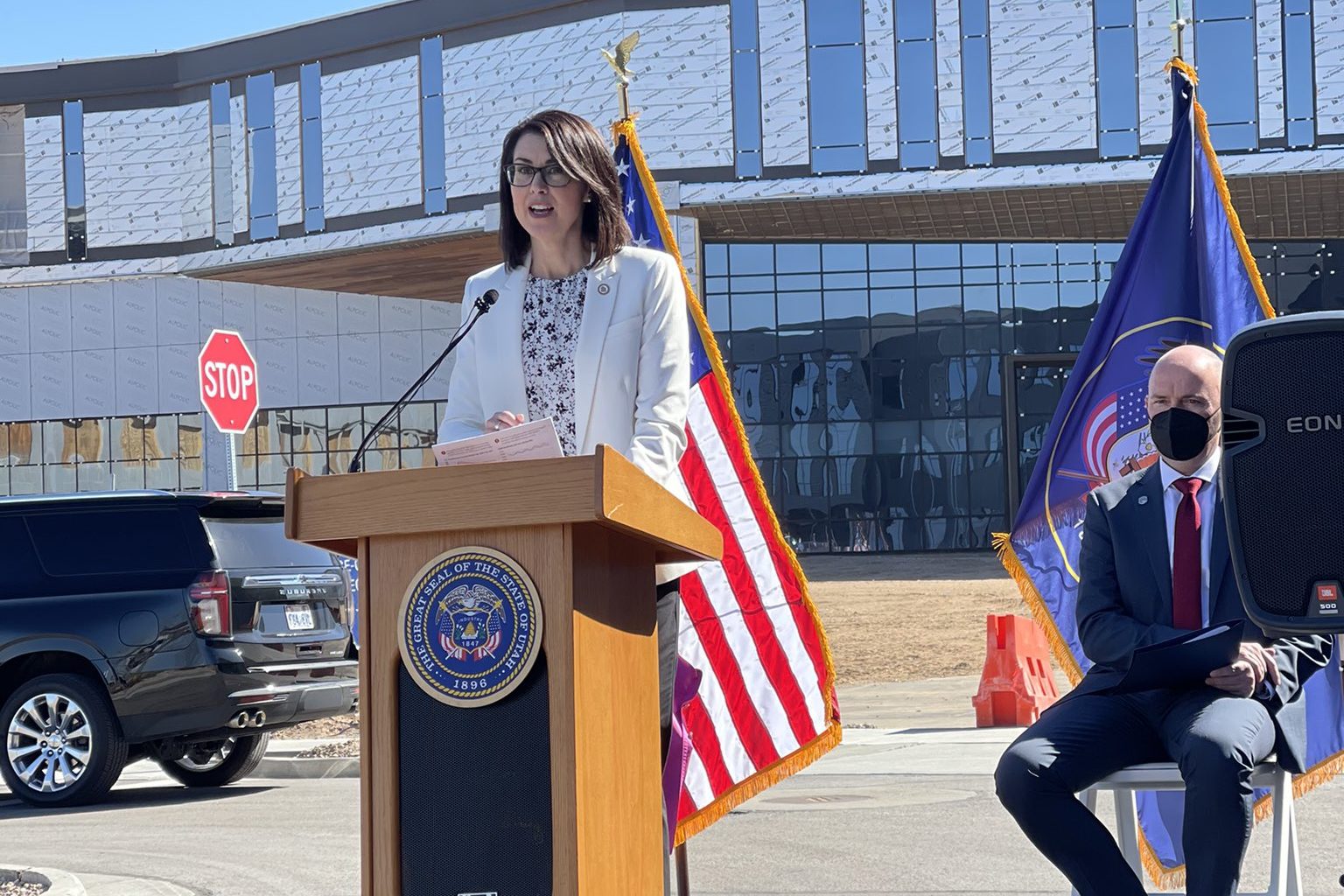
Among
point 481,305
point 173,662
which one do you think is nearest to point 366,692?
point 481,305

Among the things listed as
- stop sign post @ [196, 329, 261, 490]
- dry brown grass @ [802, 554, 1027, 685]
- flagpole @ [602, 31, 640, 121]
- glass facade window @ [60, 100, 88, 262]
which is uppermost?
glass facade window @ [60, 100, 88, 262]

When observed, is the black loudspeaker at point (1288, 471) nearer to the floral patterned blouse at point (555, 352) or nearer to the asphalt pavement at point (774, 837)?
the floral patterned blouse at point (555, 352)

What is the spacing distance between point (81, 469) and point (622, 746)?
40.5 metres

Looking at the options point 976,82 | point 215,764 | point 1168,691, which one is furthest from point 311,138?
point 1168,691

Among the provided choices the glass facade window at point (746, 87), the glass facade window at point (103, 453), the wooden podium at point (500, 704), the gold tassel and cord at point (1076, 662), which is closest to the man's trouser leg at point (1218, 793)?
the gold tassel and cord at point (1076, 662)

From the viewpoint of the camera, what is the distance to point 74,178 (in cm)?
4025

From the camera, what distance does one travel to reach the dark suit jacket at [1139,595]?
4.85 metres

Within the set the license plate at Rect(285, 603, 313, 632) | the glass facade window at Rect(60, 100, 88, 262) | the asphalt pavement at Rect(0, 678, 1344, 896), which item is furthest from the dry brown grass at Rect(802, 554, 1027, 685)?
the glass facade window at Rect(60, 100, 88, 262)

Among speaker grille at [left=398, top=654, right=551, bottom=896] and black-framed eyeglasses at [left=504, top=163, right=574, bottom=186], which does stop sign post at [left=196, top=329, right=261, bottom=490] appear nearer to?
black-framed eyeglasses at [left=504, top=163, right=574, bottom=186]

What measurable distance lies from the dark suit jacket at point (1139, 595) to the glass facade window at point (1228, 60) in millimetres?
30471

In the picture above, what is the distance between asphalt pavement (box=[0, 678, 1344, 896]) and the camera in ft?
22.5

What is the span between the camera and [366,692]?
11.4 ft

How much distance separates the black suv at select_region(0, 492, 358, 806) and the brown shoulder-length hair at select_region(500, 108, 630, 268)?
7.08 meters

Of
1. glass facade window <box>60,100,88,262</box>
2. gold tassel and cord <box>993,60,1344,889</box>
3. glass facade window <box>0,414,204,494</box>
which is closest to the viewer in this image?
gold tassel and cord <box>993,60,1344,889</box>
